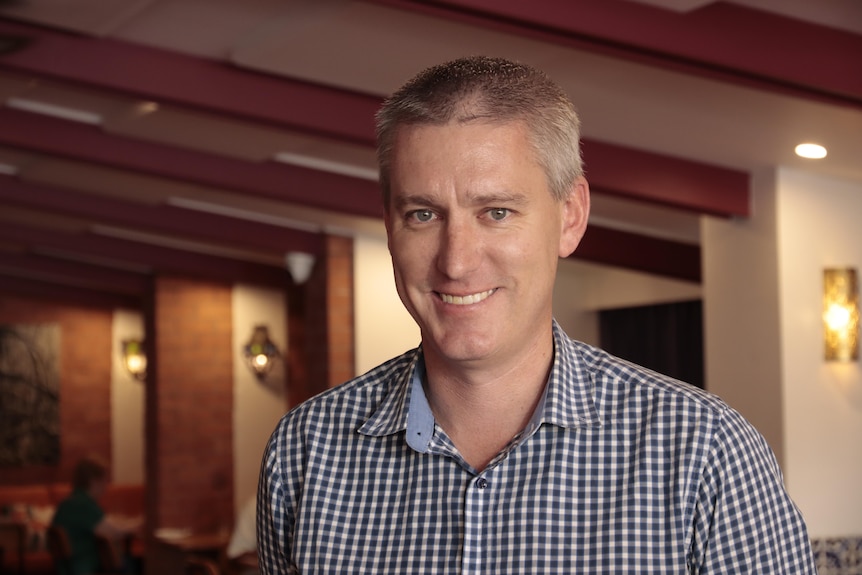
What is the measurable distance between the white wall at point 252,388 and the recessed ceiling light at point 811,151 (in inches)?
247

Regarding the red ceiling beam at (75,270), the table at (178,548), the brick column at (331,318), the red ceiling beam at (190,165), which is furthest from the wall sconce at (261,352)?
the red ceiling beam at (190,165)

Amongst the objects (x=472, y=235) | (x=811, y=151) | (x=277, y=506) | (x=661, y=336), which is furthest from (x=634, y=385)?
(x=661, y=336)

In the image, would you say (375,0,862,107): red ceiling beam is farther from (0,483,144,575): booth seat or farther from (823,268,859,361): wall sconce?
(0,483,144,575): booth seat

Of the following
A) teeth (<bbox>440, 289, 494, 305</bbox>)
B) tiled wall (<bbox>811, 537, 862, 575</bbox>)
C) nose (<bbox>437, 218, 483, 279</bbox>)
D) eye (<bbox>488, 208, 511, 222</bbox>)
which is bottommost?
tiled wall (<bbox>811, 537, 862, 575</bbox>)

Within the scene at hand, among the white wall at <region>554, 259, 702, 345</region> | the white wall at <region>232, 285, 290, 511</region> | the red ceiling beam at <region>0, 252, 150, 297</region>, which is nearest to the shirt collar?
the white wall at <region>554, 259, 702, 345</region>

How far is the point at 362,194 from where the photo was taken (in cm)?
608

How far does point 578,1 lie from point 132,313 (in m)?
10.6

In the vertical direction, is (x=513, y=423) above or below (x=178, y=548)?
above

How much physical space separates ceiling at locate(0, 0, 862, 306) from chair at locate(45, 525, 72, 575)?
2211 mm

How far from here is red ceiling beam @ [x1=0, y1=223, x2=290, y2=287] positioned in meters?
→ 8.99

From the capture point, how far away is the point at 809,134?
13.4 feet

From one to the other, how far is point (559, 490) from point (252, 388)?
9.09 m

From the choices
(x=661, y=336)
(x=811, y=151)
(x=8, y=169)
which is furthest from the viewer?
(x=661, y=336)

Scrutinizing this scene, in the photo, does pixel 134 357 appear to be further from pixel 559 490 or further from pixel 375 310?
pixel 559 490
